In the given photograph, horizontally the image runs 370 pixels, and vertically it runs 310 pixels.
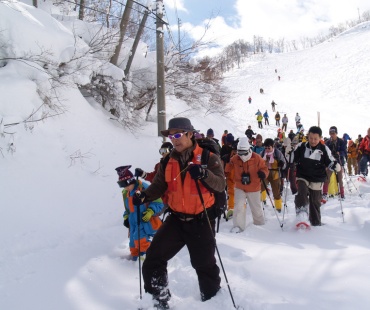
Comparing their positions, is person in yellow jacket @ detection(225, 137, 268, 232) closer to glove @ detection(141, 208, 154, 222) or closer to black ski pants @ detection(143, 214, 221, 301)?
glove @ detection(141, 208, 154, 222)

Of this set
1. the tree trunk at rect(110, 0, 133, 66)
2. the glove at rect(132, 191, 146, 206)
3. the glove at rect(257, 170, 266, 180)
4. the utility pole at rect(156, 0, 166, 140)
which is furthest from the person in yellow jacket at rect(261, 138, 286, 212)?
the tree trunk at rect(110, 0, 133, 66)

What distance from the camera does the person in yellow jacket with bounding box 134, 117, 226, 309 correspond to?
9.87ft

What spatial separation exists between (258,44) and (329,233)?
438ft

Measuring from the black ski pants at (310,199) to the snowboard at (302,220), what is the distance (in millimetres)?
90

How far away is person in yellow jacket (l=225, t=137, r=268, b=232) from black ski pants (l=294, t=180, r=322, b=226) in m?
0.71

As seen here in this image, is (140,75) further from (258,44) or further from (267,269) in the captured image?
(258,44)

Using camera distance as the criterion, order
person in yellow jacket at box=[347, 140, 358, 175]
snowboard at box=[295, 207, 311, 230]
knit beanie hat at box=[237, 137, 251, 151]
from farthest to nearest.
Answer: person in yellow jacket at box=[347, 140, 358, 175], knit beanie hat at box=[237, 137, 251, 151], snowboard at box=[295, 207, 311, 230]

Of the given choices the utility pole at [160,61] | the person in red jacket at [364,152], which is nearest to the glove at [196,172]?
the utility pole at [160,61]

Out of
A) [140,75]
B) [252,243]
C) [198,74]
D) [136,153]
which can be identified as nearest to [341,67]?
[198,74]

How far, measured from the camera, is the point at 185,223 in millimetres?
3109

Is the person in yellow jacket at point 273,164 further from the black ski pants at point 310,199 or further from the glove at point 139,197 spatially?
the glove at point 139,197

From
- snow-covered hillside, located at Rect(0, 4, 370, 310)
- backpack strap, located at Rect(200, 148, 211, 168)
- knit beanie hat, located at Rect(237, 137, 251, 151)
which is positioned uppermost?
knit beanie hat, located at Rect(237, 137, 251, 151)

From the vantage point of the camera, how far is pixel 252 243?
4883 mm

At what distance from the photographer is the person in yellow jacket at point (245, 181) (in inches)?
225
